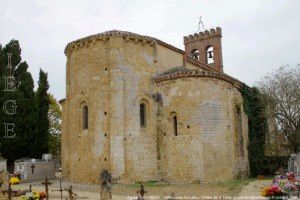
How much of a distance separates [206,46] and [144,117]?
17642 mm

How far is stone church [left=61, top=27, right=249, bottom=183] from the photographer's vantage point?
20594 mm

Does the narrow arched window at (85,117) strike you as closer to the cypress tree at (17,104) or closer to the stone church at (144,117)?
the stone church at (144,117)

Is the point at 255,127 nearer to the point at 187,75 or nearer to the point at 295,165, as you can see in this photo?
the point at 295,165

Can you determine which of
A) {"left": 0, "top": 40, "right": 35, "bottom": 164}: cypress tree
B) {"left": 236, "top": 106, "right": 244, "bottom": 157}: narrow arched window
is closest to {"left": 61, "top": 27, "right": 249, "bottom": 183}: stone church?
{"left": 236, "top": 106, "right": 244, "bottom": 157}: narrow arched window

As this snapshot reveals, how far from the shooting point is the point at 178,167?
20578 millimetres

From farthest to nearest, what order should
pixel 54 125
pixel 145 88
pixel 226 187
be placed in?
pixel 54 125 < pixel 145 88 < pixel 226 187

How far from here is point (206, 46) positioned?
1465 inches

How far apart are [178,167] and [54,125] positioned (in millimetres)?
24734

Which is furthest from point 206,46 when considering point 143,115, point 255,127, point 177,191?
point 177,191

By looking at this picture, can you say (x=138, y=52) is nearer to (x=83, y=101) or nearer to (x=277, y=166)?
(x=83, y=101)

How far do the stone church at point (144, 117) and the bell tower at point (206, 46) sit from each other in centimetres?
1371

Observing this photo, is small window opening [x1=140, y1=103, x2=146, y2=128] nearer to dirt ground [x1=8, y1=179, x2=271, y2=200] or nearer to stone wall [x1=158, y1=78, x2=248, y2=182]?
stone wall [x1=158, y1=78, x2=248, y2=182]

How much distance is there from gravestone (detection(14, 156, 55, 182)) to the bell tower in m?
18.2

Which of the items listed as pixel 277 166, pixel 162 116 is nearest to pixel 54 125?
pixel 162 116
